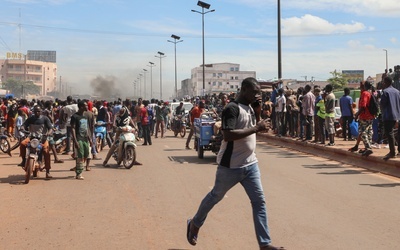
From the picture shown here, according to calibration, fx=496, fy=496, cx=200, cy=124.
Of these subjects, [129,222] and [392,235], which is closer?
[392,235]

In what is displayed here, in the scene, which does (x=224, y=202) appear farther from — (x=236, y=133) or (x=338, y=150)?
(x=338, y=150)

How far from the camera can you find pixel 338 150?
46.2 ft

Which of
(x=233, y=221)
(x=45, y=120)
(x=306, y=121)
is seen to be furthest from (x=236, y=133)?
(x=306, y=121)

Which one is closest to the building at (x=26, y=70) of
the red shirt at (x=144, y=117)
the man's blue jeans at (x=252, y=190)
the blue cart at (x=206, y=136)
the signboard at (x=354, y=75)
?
the signboard at (x=354, y=75)

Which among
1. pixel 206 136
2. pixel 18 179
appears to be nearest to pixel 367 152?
pixel 206 136

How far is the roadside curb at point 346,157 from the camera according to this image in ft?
36.6

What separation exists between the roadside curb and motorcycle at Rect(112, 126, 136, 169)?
5711mm

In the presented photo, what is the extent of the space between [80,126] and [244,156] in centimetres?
687

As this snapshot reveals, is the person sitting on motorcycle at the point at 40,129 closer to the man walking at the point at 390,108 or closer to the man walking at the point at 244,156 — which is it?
the man walking at the point at 244,156

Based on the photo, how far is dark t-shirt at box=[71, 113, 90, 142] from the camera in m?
11.2

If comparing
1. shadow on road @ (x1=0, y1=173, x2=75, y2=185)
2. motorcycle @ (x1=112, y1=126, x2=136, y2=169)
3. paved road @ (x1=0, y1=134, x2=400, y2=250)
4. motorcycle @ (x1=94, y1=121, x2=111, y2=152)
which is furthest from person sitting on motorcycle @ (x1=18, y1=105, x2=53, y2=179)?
motorcycle @ (x1=94, y1=121, x2=111, y2=152)

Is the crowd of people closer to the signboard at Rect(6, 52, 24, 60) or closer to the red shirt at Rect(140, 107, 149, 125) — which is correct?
the red shirt at Rect(140, 107, 149, 125)

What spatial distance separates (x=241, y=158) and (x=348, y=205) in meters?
3.44


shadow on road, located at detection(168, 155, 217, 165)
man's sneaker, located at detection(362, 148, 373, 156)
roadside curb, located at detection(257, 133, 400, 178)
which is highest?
man's sneaker, located at detection(362, 148, 373, 156)
